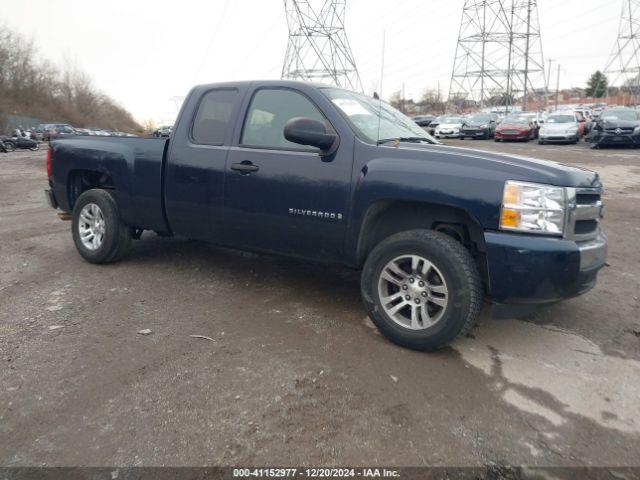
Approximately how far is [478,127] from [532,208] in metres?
29.5

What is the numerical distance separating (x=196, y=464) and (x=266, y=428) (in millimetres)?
400

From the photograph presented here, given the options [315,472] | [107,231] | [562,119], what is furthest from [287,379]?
[562,119]

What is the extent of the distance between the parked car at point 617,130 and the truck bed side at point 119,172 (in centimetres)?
2221

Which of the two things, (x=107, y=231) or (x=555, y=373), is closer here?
(x=555, y=373)

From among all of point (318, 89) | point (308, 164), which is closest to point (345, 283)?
point (308, 164)

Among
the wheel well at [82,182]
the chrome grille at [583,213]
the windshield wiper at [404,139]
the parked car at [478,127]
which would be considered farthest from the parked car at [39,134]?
the chrome grille at [583,213]

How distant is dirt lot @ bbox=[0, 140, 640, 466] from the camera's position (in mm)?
2412

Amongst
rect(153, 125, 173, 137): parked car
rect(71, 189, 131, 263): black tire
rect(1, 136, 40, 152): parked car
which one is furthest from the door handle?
rect(1, 136, 40, 152): parked car

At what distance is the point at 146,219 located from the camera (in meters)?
4.95

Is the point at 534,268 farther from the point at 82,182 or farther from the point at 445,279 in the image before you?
the point at 82,182

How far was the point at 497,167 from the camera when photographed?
10.5 ft

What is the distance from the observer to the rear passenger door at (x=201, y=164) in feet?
14.3

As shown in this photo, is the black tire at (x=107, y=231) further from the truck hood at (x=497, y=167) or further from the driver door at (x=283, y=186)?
the truck hood at (x=497, y=167)

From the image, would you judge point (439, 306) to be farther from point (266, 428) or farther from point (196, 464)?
point (196, 464)
